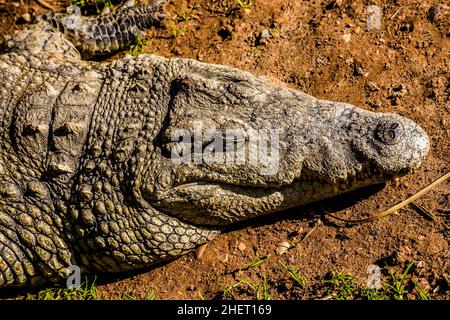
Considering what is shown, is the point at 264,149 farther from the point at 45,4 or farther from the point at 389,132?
the point at 45,4

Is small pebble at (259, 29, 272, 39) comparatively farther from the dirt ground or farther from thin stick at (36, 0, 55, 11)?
thin stick at (36, 0, 55, 11)

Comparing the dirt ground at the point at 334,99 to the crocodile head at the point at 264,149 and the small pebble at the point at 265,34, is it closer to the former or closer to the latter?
the small pebble at the point at 265,34

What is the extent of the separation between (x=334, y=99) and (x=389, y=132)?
90 cm

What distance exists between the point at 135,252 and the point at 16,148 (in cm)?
107

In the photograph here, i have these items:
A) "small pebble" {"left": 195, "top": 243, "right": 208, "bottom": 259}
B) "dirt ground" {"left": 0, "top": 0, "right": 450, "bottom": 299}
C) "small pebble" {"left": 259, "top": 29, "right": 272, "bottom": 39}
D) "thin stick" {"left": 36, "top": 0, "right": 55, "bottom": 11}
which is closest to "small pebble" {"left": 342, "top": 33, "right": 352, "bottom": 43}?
"dirt ground" {"left": 0, "top": 0, "right": 450, "bottom": 299}

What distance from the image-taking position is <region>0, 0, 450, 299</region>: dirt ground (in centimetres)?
392

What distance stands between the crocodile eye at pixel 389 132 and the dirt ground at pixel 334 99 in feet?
1.71

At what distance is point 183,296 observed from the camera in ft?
13.5

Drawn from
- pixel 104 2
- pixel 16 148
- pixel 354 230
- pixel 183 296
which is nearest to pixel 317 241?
pixel 354 230

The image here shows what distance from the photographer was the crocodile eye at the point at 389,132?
11.9 ft

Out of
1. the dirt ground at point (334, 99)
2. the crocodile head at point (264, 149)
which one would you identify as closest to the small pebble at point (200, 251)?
the dirt ground at point (334, 99)

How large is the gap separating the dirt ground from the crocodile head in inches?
11.3

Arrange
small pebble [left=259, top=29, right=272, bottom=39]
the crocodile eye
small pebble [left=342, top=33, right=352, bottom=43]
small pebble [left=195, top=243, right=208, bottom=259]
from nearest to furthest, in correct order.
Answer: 1. the crocodile eye
2. small pebble [left=195, top=243, right=208, bottom=259]
3. small pebble [left=342, top=33, right=352, bottom=43]
4. small pebble [left=259, top=29, right=272, bottom=39]

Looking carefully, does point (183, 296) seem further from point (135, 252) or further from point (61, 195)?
point (61, 195)
